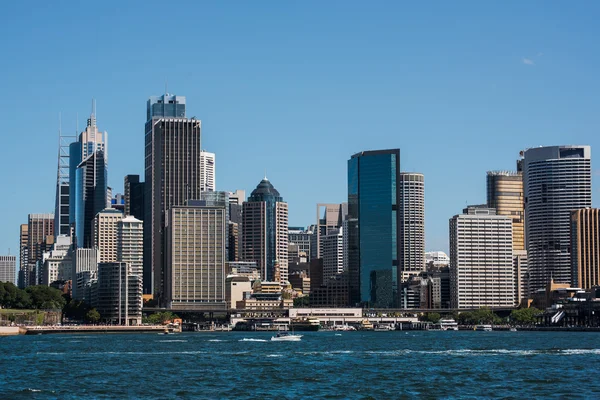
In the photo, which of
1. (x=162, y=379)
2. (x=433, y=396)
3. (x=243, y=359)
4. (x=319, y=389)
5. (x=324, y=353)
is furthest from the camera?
(x=324, y=353)

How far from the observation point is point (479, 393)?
310 ft

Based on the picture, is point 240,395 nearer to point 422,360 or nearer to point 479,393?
point 479,393

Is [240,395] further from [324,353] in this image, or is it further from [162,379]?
[324,353]

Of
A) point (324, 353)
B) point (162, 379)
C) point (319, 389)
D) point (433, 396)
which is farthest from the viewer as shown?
point (324, 353)

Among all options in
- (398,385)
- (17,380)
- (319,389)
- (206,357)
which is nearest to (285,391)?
(319,389)

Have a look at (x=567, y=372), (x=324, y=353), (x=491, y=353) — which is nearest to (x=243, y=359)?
(x=324, y=353)

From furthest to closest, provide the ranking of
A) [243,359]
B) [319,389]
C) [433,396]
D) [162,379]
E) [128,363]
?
[243,359], [128,363], [162,379], [319,389], [433,396]

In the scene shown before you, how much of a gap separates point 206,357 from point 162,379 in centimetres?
4015

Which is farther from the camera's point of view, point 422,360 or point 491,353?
point 491,353

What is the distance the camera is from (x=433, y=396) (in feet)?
306

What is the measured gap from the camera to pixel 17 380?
110m

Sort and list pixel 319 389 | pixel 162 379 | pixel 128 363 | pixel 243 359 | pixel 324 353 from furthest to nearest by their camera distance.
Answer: pixel 324 353 → pixel 243 359 → pixel 128 363 → pixel 162 379 → pixel 319 389

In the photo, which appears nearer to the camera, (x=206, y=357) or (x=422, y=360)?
Result: (x=422, y=360)

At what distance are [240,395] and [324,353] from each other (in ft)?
216
